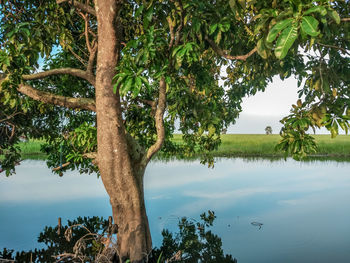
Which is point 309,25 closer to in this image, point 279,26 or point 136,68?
point 279,26

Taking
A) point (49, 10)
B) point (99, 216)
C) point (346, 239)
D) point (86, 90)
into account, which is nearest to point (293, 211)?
point (346, 239)

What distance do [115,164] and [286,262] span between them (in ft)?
14.7

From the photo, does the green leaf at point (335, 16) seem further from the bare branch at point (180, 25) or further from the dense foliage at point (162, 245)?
the dense foliage at point (162, 245)

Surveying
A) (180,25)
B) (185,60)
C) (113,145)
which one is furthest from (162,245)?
(180,25)

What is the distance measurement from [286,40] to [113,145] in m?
2.91

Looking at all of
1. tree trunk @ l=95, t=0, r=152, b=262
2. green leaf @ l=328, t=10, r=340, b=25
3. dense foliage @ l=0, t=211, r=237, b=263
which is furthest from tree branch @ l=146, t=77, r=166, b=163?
green leaf @ l=328, t=10, r=340, b=25

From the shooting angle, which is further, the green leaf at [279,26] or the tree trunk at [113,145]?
the tree trunk at [113,145]

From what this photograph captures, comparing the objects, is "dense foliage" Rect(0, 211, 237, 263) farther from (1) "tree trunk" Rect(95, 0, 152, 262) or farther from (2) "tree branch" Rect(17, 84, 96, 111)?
(2) "tree branch" Rect(17, 84, 96, 111)

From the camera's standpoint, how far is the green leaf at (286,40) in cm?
197

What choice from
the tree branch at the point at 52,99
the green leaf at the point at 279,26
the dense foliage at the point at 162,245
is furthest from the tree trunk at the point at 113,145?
the green leaf at the point at 279,26

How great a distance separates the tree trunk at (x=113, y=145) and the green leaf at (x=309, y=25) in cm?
287

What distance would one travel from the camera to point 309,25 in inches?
76.2

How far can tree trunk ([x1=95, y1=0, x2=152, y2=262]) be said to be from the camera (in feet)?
13.9

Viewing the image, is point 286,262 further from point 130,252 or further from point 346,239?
point 130,252
